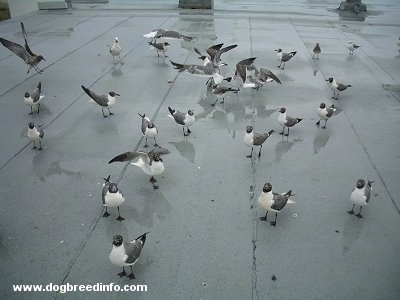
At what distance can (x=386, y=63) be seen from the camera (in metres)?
12.5

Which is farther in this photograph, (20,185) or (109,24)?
(109,24)

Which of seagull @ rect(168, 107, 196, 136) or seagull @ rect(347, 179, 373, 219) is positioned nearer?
seagull @ rect(347, 179, 373, 219)

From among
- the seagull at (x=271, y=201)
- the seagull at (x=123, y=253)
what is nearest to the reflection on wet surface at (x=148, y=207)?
the seagull at (x=123, y=253)

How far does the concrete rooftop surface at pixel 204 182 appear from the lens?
4.61 meters

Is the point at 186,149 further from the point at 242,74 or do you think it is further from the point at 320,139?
the point at 242,74

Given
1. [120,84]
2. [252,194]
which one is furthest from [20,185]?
[120,84]

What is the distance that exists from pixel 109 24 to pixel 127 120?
35.9 feet

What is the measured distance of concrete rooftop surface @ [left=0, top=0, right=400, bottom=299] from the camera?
182 inches

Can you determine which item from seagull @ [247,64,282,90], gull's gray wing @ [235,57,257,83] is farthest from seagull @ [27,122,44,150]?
seagull @ [247,64,282,90]

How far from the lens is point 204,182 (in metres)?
6.37

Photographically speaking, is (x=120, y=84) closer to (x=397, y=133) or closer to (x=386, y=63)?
(x=397, y=133)

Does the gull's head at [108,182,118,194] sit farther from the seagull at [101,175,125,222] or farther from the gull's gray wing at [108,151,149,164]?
the gull's gray wing at [108,151,149,164]

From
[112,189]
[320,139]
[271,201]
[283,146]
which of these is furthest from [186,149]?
[320,139]

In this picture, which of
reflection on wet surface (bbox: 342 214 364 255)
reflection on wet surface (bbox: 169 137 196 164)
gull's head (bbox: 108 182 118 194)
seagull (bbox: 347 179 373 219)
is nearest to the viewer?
reflection on wet surface (bbox: 342 214 364 255)
